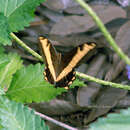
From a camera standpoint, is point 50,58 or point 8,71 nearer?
point 50,58

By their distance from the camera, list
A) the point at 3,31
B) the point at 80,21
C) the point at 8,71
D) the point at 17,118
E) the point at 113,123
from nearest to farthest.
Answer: the point at 113,123, the point at 17,118, the point at 3,31, the point at 8,71, the point at 80,21

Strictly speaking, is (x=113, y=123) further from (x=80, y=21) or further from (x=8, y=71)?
(x=80, y=21)

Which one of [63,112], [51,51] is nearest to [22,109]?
[51,51]

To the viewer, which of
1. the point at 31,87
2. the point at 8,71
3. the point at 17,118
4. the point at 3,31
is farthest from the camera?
the point at 8,71

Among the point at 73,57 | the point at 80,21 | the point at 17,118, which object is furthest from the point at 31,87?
the point at 80,21

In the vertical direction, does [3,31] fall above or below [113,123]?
above

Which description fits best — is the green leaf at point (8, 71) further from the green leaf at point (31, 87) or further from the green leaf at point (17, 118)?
the green leaf at point (17, 118)

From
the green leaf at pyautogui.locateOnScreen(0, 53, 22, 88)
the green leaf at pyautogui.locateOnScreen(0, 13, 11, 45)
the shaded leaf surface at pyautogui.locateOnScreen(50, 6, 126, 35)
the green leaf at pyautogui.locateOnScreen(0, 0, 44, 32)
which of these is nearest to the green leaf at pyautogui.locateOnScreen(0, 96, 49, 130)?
the green leaf at pyautogui.locateOnScreen(0, 13, 11, 45)
